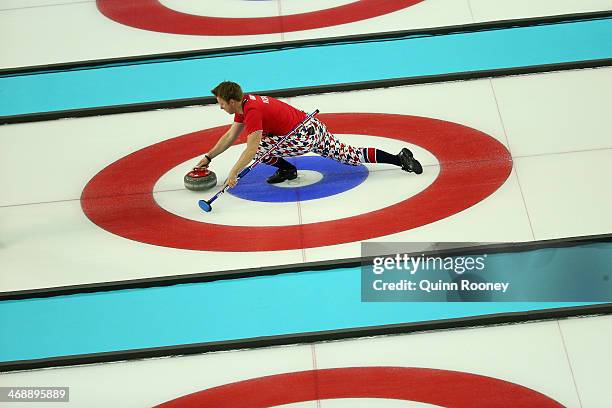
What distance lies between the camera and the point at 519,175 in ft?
25.7

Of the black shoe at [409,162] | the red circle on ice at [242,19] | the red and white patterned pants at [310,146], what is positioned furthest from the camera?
the red circle on ice at [242,19]

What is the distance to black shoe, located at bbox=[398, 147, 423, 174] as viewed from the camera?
25.8 feet

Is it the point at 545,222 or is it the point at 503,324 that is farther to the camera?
the point at 545,222

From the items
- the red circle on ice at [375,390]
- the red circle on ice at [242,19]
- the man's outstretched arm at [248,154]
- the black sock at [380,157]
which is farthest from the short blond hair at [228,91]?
the red circle on ice at [242,19]

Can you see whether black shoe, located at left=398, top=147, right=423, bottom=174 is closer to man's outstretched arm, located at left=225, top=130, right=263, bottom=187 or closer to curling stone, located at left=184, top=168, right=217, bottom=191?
man's outstretched arm, located at left=225, top=130, right=263, bottom=187

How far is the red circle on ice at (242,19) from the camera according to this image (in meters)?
10.2

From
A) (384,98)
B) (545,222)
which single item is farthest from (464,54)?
(545,222)

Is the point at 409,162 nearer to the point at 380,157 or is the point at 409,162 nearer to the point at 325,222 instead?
the point at 380,157

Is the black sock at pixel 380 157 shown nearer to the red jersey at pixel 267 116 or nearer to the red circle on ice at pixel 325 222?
the red circle on ice at pixel 325 222

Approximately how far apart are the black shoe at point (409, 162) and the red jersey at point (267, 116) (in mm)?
805

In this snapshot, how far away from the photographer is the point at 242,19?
10.4 metres

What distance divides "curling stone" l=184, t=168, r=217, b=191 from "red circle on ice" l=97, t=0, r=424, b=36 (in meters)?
2.65

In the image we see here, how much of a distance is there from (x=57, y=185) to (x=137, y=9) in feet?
10.2

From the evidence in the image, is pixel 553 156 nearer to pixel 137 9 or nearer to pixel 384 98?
pixel 384 98
